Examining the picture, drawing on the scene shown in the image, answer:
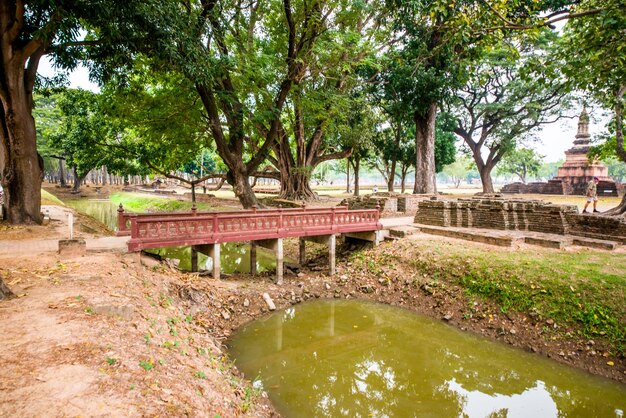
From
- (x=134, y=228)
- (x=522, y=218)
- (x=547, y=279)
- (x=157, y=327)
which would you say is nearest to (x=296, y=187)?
(x=522, y=218)

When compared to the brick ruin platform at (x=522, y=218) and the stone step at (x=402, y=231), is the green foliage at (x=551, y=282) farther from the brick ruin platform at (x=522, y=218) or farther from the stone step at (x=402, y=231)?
the stone step at (x=402, y=231)

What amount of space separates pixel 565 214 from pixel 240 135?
43.3ft

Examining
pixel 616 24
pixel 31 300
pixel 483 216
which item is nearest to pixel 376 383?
pixel 31 300

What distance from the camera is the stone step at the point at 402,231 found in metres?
14.1

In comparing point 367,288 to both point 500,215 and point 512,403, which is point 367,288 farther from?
point 500,215

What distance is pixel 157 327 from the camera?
240 inches

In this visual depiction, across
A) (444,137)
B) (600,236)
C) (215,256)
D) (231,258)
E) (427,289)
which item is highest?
(444,137)

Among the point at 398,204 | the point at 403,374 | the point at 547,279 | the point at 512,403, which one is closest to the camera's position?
the point at 512,403

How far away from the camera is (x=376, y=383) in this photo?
7.06 meters

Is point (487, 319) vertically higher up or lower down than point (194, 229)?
lower down

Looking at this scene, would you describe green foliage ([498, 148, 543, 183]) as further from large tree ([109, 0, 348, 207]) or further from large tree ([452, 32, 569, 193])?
large tree ([109, 0, 348, 207])

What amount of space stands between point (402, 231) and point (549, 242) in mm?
4883

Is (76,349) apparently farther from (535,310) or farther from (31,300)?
(535,310)

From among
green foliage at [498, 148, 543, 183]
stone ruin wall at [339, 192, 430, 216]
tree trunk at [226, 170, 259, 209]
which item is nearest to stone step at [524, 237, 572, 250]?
stone ruin wall at [339, 192, 430, 216]
